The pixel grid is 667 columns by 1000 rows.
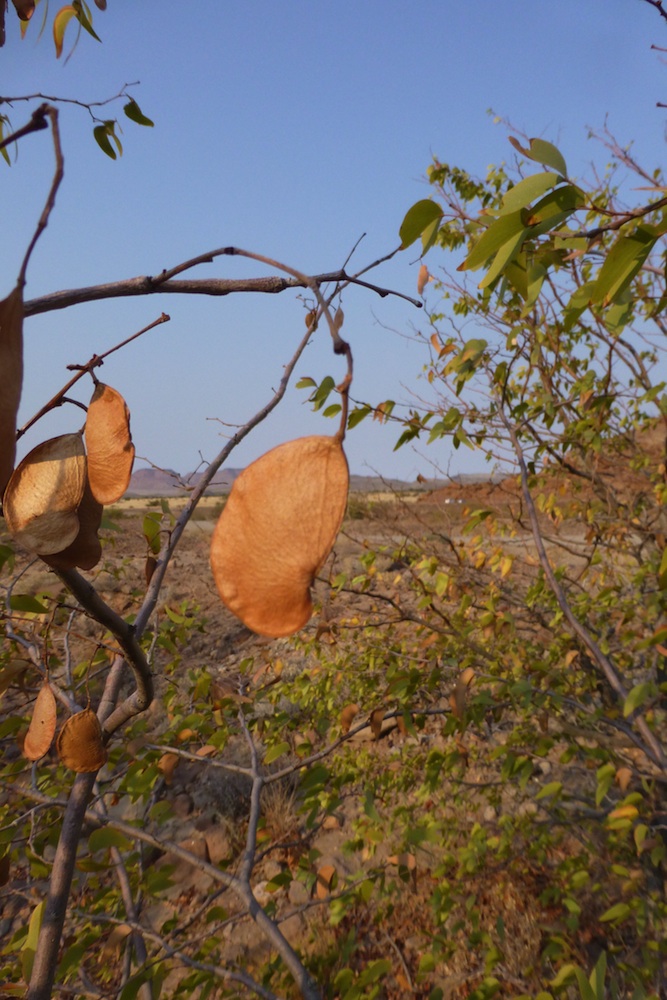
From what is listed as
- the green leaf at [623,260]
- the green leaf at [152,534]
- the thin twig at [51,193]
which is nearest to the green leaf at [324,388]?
the green leaf at [152,534]

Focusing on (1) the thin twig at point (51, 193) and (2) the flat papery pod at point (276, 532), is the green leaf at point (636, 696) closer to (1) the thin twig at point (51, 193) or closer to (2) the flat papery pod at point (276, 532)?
(2) the flat papery pod at point (276, 532)

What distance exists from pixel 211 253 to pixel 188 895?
363cm

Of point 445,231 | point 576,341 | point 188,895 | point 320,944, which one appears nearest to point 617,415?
point 576,341

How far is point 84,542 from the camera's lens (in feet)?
1.51

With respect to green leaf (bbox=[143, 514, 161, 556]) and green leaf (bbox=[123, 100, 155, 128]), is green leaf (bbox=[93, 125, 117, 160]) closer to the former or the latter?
green leaf (bbox=[123, 100, 155, 128])

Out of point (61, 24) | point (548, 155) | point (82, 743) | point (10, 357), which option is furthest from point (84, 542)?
point (61, 24)

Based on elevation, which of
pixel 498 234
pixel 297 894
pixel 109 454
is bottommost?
pixel 297 894

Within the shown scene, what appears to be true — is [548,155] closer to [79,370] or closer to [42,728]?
[79,370]

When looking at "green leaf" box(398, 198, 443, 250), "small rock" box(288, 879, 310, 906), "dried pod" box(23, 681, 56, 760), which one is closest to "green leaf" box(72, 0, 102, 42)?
"green leaf" box(398, 198, 443, 250)

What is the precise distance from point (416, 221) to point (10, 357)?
0.48 metres

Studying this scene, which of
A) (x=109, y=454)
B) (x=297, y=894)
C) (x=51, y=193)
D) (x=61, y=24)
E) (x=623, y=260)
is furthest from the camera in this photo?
(x=297, y=894)

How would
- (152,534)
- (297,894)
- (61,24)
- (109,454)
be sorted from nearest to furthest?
(109,454) < (61,24) < (152,534) < (297,894)

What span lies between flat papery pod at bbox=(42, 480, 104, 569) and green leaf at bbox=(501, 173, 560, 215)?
500 millimetres

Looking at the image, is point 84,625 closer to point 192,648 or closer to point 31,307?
point 192,648
